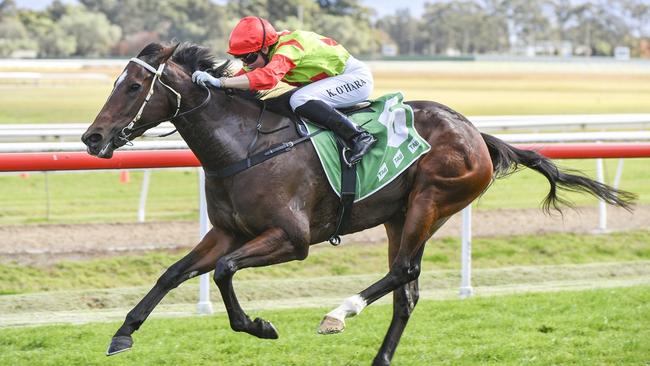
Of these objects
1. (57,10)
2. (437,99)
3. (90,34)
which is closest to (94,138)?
(437,99)

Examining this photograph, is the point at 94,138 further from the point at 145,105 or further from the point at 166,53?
the point at 166,53

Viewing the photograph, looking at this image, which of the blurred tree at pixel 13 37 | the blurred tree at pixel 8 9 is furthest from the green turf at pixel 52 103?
the blurred tree at pixel 8 9

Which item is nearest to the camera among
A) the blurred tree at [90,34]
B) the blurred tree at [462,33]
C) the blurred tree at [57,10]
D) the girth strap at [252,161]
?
the girth strap at [252,161]

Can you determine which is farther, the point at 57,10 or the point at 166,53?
the point at 57,10

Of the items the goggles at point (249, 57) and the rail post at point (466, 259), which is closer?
the goggles at point (249, 57)

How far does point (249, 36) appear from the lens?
470cm

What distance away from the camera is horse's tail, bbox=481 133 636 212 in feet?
18.0

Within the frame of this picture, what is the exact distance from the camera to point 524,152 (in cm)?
558

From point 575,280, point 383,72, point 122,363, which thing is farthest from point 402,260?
point 383,72

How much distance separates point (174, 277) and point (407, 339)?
1434 mm

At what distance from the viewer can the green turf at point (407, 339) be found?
512cm

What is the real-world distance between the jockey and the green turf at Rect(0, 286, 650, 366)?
1.07 meters

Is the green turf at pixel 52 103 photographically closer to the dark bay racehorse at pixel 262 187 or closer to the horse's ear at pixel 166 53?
the dark bay racehorse at pixel 262 187

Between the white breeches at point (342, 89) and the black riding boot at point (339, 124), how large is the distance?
0.17 feet
